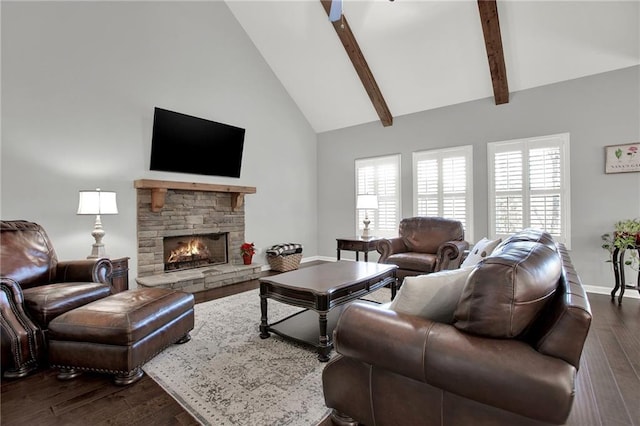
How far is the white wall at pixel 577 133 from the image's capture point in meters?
3.93

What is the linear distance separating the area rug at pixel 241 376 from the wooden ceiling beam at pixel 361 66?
13.9ft

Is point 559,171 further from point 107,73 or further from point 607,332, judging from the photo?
point 107,73

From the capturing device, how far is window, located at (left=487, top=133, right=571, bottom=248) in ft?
14.1

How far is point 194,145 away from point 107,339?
10.9ft

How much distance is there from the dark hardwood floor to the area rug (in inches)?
4.5

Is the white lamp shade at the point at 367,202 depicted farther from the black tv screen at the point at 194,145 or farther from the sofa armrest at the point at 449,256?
the black tv screen at the point at 194,145

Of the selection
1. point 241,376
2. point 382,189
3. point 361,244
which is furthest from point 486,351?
point 382,189

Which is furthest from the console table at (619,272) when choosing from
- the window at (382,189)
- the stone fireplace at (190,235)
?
the stone fireplace at (190,235)

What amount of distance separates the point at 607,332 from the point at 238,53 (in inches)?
239

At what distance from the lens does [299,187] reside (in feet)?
21.5

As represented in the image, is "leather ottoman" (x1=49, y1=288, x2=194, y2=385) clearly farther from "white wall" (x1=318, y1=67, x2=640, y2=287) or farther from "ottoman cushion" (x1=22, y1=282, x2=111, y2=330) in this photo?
"white wall" (x1=318, y1=67, x2=640, y2=287)

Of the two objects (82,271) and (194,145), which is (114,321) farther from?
(194,145)

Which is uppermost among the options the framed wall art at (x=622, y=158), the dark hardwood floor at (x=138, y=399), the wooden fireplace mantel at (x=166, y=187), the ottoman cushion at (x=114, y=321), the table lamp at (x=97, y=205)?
the framed wall art at (x=622, y=158)

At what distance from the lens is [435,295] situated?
4.59 feet
